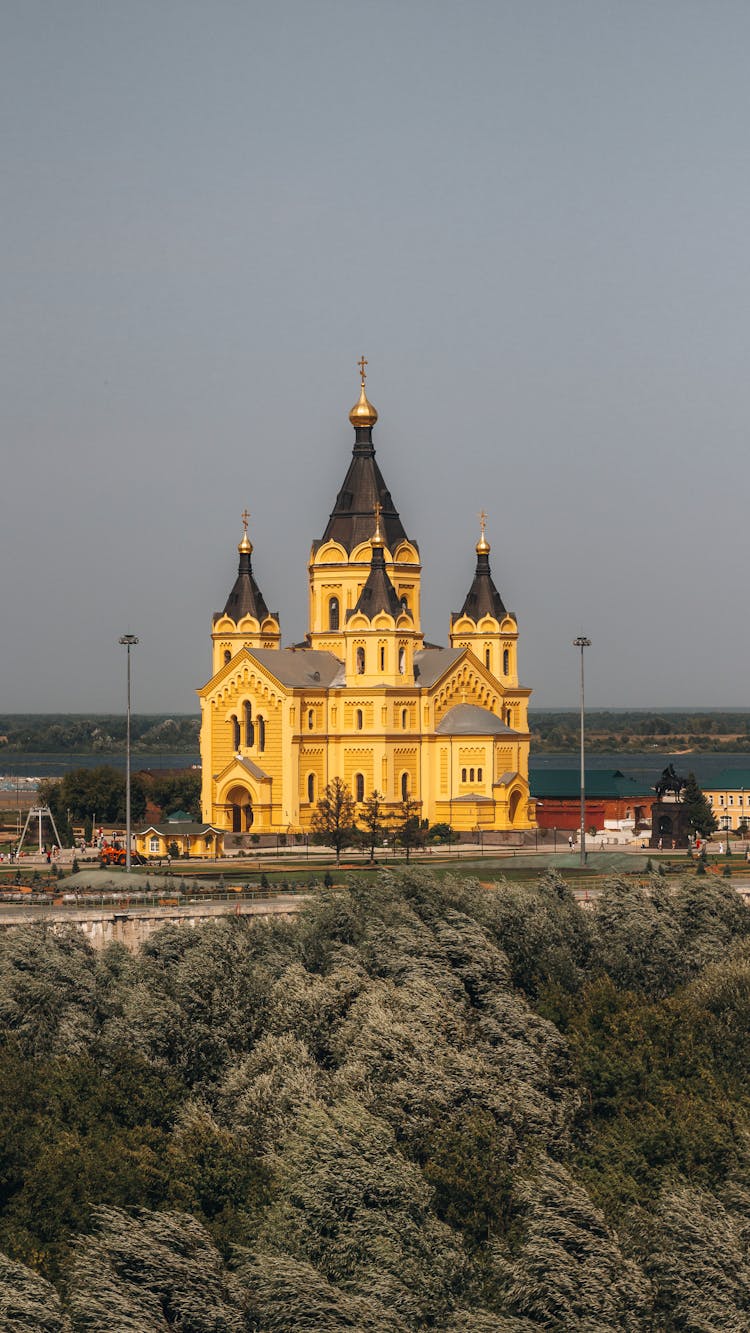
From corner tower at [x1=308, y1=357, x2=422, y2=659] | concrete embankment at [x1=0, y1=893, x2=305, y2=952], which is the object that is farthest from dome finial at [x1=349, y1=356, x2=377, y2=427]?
concrete embankment at [x1=0, y1=893, x2=305, y2=952]

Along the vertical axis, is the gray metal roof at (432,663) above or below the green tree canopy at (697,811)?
above

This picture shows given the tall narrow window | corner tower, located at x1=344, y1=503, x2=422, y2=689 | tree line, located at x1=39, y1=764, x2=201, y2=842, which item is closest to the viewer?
corner tower, located at x1=344, y1=503, x2=422, y2=689

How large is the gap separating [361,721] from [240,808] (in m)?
6.48

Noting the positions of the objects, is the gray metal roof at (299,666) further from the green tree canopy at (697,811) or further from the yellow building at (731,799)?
the yellow building at (731,799)

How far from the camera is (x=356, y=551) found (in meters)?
99.4

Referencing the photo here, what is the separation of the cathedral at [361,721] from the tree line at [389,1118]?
35.3m

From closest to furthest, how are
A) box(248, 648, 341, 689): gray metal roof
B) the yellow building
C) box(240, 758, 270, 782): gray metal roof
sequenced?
box(240, 758, 270, 782): gray metal roof → box(248, 648, 341, 689): gray metal roof → the yellow building

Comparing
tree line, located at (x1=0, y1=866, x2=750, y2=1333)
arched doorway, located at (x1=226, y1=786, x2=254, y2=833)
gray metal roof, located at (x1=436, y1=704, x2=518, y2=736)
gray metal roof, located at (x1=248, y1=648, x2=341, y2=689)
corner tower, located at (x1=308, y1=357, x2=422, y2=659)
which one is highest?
corner tower, located at (x1=308, y1=357, x2=422, y2=659)

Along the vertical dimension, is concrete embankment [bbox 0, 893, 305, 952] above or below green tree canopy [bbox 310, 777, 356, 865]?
below

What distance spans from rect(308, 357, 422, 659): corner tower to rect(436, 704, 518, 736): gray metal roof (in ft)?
15.0

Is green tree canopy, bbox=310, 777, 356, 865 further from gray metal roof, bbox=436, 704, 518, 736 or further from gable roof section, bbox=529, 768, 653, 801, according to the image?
gable roof section, bbox=529, 768, 653, 801

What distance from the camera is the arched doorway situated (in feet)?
313

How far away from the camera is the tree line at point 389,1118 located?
33.7m

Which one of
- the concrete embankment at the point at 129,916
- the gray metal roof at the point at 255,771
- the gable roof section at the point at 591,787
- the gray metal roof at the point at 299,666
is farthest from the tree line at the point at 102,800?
the concrete embankment at the point at 129,916
